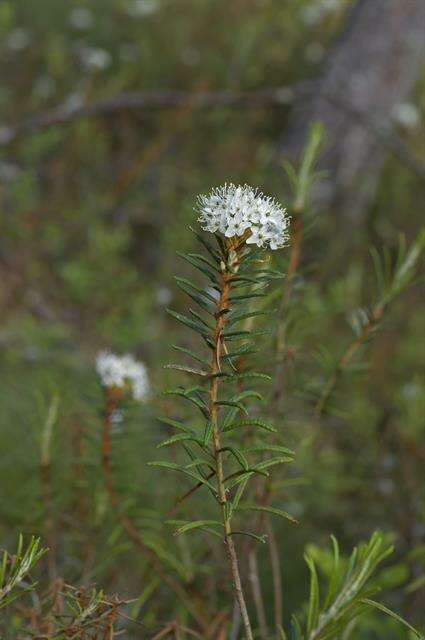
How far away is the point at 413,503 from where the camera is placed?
2.34m

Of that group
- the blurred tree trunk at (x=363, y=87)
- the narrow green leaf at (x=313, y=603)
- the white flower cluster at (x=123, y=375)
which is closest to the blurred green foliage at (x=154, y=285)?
the white flower cluster at (x=123, y=375)

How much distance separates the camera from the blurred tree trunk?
13.5 ft

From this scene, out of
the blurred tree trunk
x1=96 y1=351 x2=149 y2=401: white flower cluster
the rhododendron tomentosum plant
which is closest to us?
the rhododendron tomentosum plant

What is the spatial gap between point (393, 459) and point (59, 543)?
50.1 inches

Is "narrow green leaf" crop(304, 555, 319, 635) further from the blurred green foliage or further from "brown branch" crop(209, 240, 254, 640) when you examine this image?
the blurred green foliage

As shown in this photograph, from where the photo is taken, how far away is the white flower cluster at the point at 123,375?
4.31 feet

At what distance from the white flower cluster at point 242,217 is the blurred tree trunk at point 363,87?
128 inches

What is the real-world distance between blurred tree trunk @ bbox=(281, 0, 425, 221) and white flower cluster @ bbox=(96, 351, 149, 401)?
2.88 metres

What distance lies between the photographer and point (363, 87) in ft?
13.7

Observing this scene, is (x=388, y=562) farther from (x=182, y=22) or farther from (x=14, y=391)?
(x=182, y=22)

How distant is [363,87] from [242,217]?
3644 mm

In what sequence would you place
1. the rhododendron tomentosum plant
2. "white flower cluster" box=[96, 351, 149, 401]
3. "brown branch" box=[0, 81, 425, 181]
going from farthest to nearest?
1. "brown branch" box=[0, 81, 425, 181]
2. "white flower cluster" box=[96, 351, 149, 401]
3. the rhododendron tomentosum plant

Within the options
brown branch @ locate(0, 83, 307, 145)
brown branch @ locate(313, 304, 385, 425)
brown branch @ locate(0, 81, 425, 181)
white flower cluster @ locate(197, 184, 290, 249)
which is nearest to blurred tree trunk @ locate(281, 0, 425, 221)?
brown branch @ locate(0, 81, 425, 181)

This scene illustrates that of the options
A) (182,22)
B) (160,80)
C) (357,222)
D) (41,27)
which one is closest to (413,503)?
(357,222)
